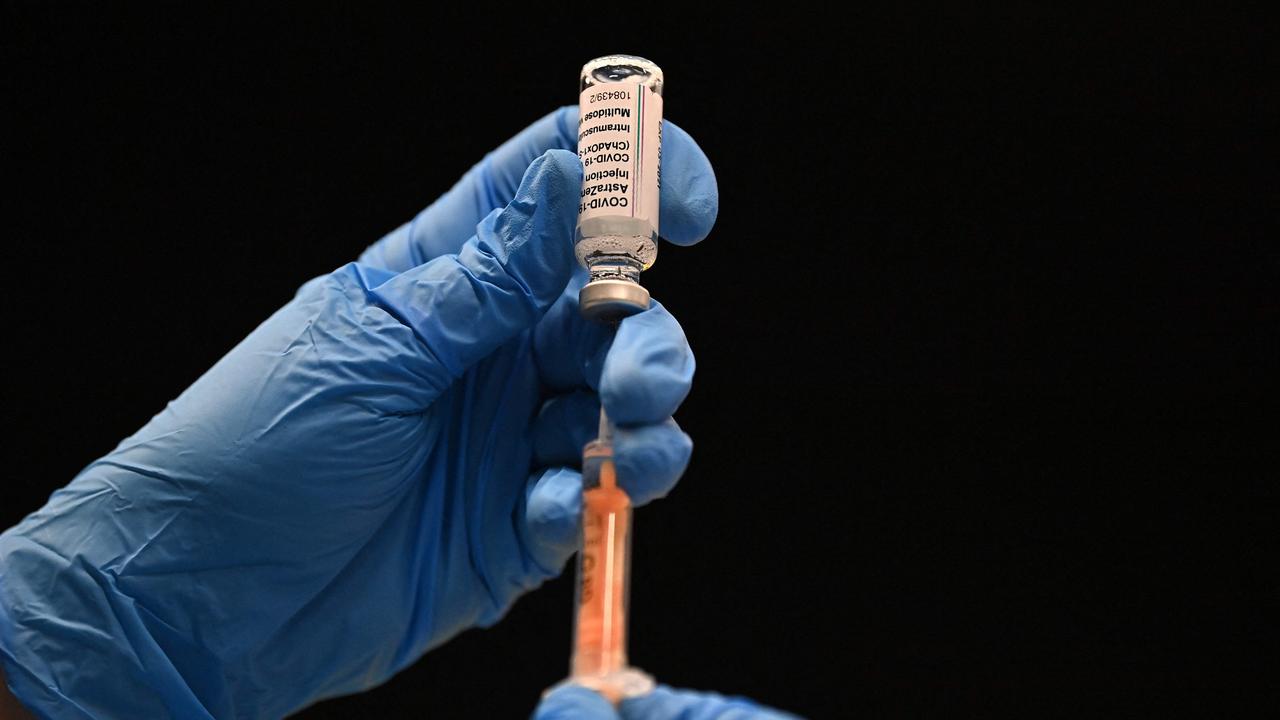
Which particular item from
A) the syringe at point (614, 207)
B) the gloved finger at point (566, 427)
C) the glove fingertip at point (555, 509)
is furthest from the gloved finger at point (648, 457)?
the gloved finger at point (566, 427)

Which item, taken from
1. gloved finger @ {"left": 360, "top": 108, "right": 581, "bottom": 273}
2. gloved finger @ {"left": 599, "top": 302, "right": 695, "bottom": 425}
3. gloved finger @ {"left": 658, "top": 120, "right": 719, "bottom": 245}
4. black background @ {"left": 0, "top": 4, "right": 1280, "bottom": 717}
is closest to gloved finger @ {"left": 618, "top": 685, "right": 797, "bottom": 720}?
gloved finger @ {"left": 599, "top": 302, "right": 695, "bottom": 425}

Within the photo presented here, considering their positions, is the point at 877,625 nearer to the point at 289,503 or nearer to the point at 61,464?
the point at 289,503

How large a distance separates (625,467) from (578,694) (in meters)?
0.24

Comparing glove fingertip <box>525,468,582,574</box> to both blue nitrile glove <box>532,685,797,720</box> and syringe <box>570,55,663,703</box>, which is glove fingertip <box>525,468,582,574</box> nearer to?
syringe <box>570,55,663,703</box>

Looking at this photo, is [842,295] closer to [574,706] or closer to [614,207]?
[614,207]

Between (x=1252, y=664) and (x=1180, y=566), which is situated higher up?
(x=1180, y=566)

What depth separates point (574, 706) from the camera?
0.99m

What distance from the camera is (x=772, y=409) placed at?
2141mm

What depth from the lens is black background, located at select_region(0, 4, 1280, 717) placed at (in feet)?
6.66

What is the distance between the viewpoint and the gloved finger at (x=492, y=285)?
4.33ft

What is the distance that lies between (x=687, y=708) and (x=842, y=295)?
1.24 metres

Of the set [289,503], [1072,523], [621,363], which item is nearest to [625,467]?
[621,363]

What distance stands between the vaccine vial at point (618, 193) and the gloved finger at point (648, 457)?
16 centimetres

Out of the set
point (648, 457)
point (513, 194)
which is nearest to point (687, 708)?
point (648, 457)
